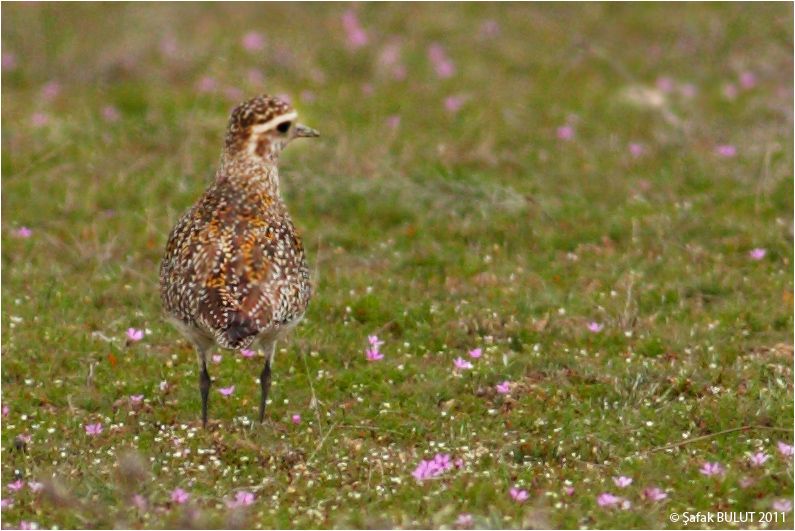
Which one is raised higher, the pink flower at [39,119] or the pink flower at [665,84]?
the pink flower at [665,84]

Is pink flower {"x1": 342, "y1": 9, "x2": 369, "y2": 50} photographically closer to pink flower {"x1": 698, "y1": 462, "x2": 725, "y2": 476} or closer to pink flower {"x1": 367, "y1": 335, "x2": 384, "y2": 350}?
pink flower {"x1": 367, "y1": 335, "x2": 384, "y2": 350}

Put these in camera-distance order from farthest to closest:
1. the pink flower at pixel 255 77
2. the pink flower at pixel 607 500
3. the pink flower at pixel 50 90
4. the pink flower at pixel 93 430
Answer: the pink flower at pixel 255 77
the pink flower at pixel 50 90
the pink flower at pixel 93 430
the pink flower at pixel 607 500

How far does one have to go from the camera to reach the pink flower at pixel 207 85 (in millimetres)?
18109

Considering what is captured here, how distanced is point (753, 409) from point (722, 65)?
11.2 metres

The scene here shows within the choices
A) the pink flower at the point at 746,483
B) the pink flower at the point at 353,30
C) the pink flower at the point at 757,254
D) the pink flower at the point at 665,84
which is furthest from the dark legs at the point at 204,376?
the pink flower at the point at 665,84

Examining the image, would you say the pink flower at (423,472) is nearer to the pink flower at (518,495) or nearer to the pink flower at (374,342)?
the pink flower at (518,495)

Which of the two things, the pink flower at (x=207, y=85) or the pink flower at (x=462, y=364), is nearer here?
the pink flower at (x=462, y=364)

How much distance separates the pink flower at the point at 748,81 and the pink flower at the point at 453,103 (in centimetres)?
377

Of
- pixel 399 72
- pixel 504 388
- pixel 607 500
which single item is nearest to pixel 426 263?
pixel 504 388

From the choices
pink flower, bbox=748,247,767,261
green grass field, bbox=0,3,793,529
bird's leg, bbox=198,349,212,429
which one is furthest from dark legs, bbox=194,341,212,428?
pink flower, bbox=748,247,767,261

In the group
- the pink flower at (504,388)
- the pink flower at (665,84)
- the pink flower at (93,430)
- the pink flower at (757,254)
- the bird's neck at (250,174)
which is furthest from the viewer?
the pink flower at (665,84)

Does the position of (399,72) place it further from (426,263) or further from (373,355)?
(373,355)

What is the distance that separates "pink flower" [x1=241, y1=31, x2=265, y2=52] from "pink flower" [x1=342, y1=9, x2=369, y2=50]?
116cm

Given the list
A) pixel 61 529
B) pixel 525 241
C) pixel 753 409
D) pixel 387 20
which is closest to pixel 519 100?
pixel 387 20
